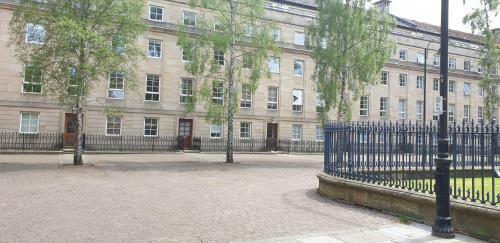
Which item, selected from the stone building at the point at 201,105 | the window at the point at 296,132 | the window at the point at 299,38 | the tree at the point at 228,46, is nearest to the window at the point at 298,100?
the stone building at the point at 201,105

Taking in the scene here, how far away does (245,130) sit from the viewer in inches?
1412

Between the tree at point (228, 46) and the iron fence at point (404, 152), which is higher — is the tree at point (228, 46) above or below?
above

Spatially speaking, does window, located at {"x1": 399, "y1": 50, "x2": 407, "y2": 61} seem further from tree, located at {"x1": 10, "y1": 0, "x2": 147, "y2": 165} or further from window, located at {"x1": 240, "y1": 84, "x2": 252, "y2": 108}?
tree, located at {"x1": 10, "y1": 0, "x2": 147, "y2": 165}

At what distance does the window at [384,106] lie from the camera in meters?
44.3

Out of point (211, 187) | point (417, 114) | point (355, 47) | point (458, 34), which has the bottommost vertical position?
point (211, 187)

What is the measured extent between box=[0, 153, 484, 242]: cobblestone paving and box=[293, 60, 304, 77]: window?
84.2 ft

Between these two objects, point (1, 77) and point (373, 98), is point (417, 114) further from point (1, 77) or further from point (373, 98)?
point (1, 77)

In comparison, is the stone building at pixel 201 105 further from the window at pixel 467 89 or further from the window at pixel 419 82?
the window at pixel 467 89

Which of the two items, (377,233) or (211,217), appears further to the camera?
(211,217)

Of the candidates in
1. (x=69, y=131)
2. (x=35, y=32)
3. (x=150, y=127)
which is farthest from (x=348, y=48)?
(x=69, y=131)

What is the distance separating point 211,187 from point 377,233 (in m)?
6.70

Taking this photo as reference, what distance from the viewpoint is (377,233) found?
7.27 m

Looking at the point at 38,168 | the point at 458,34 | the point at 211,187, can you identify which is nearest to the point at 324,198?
the point at 211,187

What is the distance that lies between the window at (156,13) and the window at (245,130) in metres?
11.3
